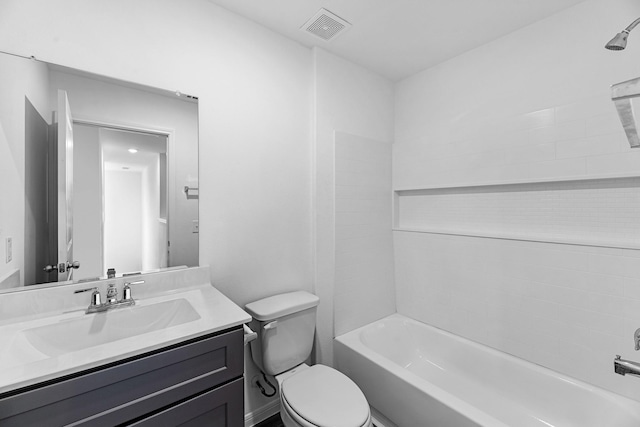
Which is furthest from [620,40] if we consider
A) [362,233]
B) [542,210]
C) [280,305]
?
[280,305]

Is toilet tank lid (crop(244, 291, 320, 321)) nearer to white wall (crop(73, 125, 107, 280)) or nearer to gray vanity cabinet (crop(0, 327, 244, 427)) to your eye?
gray vanity cabinet (crop(0, 327, 244, 427))

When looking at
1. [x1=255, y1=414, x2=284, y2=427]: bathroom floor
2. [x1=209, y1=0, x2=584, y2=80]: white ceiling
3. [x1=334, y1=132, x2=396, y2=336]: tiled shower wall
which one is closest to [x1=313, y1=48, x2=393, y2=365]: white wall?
[x1=334, y1=132, x2=396, y2=336]: tiled shower wall

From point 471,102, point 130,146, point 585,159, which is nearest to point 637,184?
point 585,159

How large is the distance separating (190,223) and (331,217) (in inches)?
38.6

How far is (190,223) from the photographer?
1.58 metres

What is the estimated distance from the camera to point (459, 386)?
1948mm

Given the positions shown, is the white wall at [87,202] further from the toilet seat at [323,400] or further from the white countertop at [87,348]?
the toilet seat at [323,400]

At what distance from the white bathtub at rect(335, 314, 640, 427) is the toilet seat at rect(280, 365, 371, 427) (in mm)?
361

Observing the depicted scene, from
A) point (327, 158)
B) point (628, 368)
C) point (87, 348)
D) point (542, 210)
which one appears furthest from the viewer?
point (327, 158)

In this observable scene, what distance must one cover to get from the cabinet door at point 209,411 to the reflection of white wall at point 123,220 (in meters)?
0.72

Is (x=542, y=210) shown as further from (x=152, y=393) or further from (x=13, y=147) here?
(x=13, y=147)

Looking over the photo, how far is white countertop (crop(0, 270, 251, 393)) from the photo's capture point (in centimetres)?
79

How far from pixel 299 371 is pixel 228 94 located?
173cm

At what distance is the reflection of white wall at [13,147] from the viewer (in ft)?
3.63
